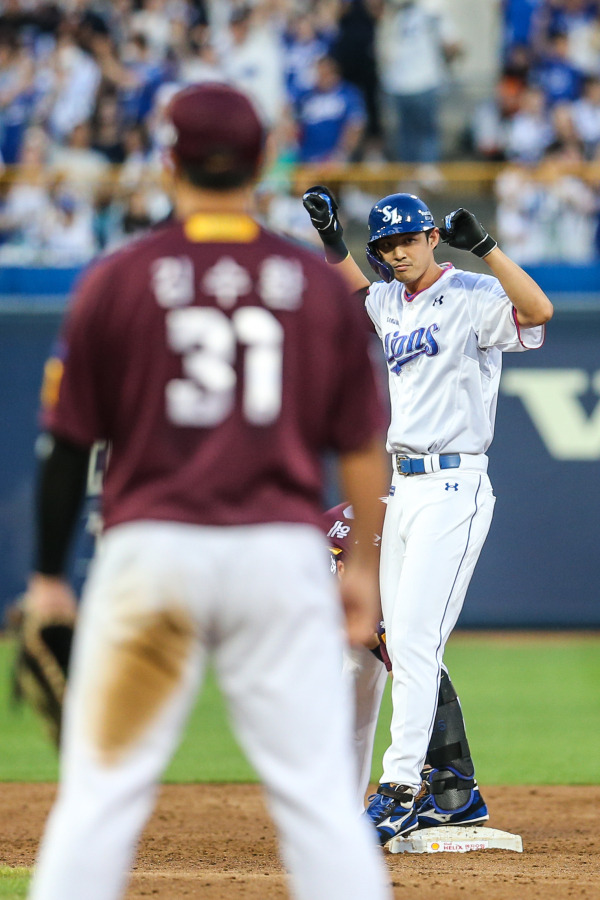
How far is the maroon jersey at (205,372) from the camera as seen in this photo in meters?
2.65

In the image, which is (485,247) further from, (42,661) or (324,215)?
(42,661)

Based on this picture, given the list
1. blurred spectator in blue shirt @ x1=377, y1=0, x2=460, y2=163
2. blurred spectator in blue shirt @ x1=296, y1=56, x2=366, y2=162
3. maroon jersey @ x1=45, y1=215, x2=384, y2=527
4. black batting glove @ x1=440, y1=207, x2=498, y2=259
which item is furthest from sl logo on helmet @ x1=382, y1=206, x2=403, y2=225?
blurred spectator in blue shirt @ x1=377, y1=0, x2=460, y2=163

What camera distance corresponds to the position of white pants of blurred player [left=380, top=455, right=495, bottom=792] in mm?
5008

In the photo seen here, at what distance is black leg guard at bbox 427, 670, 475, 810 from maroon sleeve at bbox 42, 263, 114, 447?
290cm

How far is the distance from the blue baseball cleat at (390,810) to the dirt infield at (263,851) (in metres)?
0.10

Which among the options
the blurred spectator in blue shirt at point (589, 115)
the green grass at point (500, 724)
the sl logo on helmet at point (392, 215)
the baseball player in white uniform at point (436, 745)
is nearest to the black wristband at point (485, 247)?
the sl logo on helmet at point (392, 215)

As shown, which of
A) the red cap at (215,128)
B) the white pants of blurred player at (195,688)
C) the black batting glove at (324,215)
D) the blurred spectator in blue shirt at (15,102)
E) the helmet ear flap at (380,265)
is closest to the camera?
the white pants of blurred player at (195,688)

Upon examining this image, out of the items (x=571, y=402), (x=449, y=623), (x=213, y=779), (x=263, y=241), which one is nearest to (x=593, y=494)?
(x=571, y=402)

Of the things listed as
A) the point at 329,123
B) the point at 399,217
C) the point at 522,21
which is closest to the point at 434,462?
the point at 399,217

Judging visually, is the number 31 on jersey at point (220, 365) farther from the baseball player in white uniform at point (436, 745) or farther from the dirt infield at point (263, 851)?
the baseball player in white uniform at point (436, 745)

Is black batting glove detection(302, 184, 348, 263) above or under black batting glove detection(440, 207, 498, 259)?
above

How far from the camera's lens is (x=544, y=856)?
199 inches

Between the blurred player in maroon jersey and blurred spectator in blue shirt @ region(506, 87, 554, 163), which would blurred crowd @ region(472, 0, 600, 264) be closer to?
blurred spectator in blue shirt @ region(506, 87, 554, 163)

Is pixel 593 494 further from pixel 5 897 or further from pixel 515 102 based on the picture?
pixel 5 897
